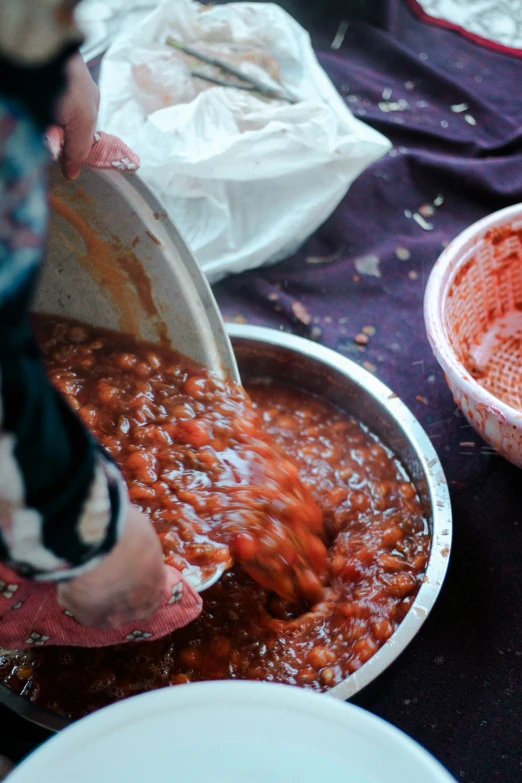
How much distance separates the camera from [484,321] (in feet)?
5.85

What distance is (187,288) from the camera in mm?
1377

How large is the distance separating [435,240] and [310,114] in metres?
0.54

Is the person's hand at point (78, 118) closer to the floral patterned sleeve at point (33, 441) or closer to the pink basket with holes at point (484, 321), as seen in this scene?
the floral patterned sleeve at point (33, 441)

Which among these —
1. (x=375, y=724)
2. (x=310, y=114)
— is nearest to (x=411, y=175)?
(x=310, y=114)

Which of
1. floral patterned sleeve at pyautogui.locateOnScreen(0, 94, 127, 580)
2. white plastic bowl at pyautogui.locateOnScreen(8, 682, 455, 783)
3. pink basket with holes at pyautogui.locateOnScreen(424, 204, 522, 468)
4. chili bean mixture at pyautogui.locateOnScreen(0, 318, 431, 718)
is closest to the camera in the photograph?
floral patterned sleeve at pyautogui.locateOnScreen(0, 94, 127, 580)

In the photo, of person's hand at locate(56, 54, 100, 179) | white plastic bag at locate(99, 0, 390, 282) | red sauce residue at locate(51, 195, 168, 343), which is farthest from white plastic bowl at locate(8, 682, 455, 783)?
white plastic bag at locate(99, 0, 390, 282)

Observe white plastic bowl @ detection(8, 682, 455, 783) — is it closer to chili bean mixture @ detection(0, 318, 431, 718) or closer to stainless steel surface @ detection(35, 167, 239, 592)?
chili bean mixture @ detection(0, 318, 431, 718)

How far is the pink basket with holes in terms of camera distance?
142 centimetres

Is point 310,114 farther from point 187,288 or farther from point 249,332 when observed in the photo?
point 187,288

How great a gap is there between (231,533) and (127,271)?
1.78ft

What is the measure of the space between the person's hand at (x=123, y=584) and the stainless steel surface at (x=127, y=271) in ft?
2.21

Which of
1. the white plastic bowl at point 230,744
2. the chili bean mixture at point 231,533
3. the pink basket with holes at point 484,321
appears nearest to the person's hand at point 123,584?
the white plastic bowl at point 230,744

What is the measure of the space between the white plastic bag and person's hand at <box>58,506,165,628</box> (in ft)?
4.11

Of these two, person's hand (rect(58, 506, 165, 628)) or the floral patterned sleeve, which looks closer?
the floral patterned sleeve
